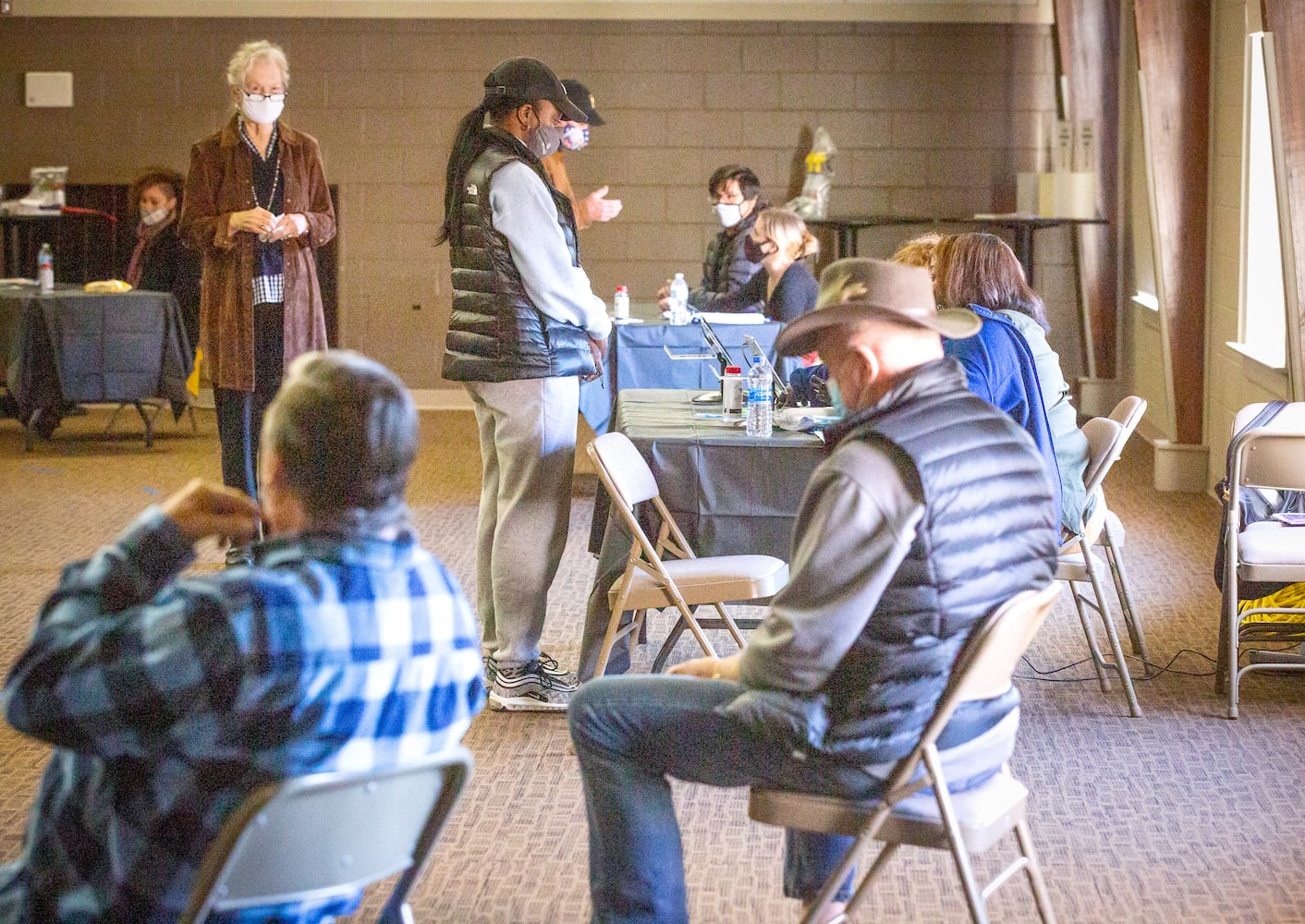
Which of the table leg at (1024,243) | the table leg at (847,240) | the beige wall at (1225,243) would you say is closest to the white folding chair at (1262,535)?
the beige wall at (1225,243)

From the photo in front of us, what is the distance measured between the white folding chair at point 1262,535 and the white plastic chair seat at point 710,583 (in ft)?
3.79

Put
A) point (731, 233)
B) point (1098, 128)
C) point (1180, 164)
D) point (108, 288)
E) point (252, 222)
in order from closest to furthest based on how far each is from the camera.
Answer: point (252, 222) → point (1180, 164) → point (731, 233) → point (108, 288) → point (1098, 128)

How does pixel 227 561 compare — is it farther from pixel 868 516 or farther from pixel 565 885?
pixel 868 516

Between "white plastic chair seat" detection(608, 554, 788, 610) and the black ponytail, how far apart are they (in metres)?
0.98

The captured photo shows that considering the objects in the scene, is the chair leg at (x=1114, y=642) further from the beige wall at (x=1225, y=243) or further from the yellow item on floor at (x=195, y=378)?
the yellow item on floor at (x=195, y=378)

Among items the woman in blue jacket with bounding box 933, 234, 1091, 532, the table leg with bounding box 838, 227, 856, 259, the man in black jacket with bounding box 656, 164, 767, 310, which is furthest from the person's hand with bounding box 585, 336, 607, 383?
the table leg with bounding box 838, 227, 856, 259

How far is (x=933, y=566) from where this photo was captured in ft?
6.39

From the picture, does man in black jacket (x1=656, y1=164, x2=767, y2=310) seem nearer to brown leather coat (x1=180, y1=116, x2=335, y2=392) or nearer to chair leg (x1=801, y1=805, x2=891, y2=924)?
brown leather coat (x1=180, y1=116, x2=335, y2=392)

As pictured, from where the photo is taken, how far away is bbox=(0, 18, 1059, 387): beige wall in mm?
9102

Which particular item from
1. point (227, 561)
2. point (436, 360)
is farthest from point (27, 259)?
point (227, 561)

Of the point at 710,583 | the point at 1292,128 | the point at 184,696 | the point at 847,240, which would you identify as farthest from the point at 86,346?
the point at 184,696

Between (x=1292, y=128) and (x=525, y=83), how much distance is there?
2.36 meters

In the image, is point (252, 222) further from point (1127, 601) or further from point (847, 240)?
point (847, 240)

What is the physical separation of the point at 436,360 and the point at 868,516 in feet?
25.5
